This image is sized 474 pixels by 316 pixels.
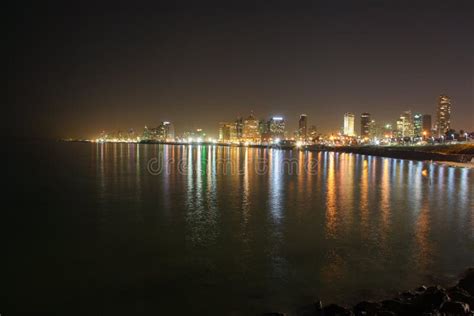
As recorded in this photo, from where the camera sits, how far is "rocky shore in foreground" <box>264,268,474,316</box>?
8.09 metres

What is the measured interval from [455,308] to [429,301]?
1.86 ft

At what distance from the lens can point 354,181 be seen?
123ft

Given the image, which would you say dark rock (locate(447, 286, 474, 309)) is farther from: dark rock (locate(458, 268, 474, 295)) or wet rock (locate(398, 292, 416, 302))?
Result: wet rock (locate(398, 292, 416, 302))

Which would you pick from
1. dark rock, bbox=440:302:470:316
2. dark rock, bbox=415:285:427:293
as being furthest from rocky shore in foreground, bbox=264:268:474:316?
dark rock, bbox=415:285:427:293

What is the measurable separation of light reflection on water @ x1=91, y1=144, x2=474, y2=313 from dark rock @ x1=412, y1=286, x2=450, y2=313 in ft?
5.43

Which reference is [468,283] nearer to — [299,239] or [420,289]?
[420,289]

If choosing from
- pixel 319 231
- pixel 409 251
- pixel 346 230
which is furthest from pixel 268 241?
pixel 409 251

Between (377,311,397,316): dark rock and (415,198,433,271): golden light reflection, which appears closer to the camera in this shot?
(377,311,397,316): dark rock

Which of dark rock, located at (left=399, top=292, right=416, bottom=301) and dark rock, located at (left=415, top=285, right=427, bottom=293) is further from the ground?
dark rock, located at (left=415, top=285, right=427, bottom=293)

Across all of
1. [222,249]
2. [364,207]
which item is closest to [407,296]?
[222,249]

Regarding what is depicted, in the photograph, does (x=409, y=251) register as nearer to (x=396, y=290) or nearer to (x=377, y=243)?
(x=377, y=243)

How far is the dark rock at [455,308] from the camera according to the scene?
314 inches

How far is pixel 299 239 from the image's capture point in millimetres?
15852

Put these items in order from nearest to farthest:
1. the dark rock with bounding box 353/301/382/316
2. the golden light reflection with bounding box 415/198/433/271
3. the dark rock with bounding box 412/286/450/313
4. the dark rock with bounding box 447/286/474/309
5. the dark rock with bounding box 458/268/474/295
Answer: the dark rock with bounding box 412/286/450/313
the dark rock with bounding box 353/301/382/316
the dark rock with bounding box 447/286/474/309
the dark rock with bounding box 458/268/474/295
the golden light reflection with bounding box 415/198/433/271
